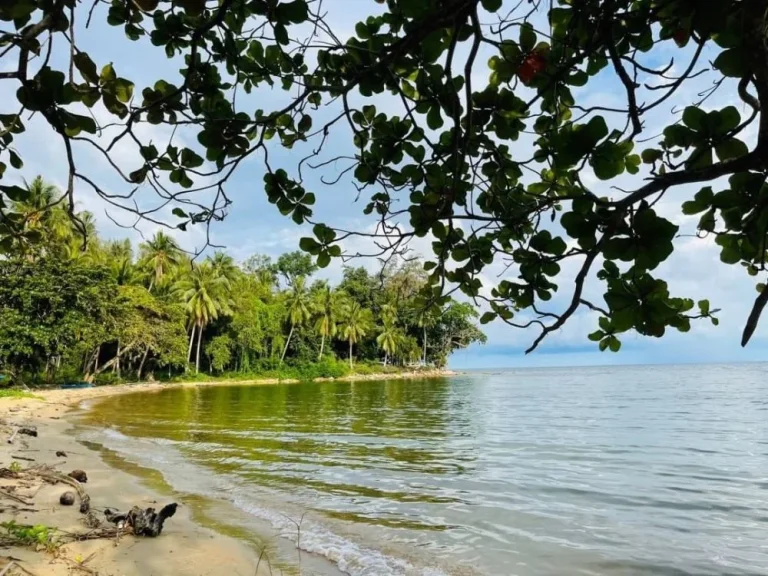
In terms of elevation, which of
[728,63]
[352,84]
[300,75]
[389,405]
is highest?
[300,75]

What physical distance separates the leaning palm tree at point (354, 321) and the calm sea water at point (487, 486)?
35.6 metres

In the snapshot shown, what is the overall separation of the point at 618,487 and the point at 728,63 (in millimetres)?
8658

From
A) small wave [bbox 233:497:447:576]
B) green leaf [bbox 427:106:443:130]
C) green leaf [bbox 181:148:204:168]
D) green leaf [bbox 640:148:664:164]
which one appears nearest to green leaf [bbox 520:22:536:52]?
green leaf [bbox 427:106:443:130]

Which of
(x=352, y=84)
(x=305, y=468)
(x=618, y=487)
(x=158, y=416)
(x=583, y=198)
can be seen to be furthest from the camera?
(x=158, y=416)

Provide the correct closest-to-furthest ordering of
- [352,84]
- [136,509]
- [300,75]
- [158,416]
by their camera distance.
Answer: [352,84] < [300,75] < [136,509] < [158,416]

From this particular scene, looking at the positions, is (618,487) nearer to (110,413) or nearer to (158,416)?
(158,416)

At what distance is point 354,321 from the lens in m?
53.4

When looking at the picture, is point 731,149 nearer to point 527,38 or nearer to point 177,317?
point 527,38

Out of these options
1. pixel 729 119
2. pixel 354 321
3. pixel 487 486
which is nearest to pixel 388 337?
pixel 354 321

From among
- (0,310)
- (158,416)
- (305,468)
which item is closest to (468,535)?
(305,468)

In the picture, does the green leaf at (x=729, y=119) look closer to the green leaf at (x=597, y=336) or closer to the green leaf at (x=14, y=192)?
the green leaf at (x=597, y=336)

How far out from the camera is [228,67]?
1902mm

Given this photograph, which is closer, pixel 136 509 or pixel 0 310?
pixel 136 509

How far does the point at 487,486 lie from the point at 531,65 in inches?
311
